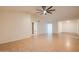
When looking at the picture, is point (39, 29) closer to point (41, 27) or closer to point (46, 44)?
point (41, 27)

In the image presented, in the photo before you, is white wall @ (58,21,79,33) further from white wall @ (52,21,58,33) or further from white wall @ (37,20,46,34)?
white wall @ (37,20,46,34)

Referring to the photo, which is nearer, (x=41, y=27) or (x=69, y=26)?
(x=69, y=26)

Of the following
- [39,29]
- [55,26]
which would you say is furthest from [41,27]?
[55,26]

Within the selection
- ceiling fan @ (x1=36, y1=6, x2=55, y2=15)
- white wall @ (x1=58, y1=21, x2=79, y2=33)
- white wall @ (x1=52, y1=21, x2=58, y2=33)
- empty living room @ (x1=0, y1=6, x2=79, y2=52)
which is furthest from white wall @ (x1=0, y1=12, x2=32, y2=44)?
white wall @ (x1=58, y1=21, x2=79, y2=33)

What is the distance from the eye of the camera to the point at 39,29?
227 cm

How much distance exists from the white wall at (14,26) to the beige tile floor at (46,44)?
13cm

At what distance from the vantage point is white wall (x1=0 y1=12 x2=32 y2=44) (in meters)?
2.03

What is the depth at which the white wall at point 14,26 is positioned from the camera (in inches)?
79.8

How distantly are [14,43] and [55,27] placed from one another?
0.96 metres

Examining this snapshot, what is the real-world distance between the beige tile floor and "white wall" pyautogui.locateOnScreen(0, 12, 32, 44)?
0.44 ft

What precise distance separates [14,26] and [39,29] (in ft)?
1.85

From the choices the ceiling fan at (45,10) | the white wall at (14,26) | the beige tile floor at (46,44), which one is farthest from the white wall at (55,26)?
the white wall at (14,26)
